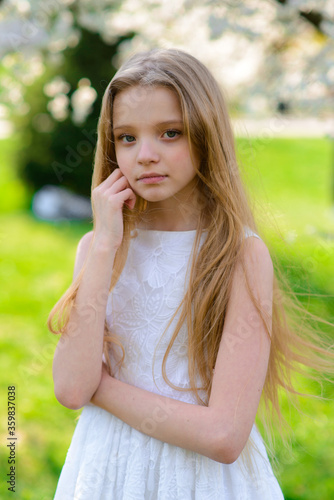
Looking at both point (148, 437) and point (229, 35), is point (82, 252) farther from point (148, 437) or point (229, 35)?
point (229, 35)

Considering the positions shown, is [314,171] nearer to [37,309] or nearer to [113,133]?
[37,309]

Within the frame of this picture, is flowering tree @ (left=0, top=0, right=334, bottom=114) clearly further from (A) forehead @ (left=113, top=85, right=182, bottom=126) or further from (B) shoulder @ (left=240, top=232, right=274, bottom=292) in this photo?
(B) shoulder @ (left=240, top=232, right=274, bottom=292)

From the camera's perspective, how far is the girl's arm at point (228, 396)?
4.02ft

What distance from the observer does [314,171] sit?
1159 cm

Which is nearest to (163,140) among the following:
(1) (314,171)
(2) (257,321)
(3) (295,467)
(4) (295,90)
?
(2) (257,321)

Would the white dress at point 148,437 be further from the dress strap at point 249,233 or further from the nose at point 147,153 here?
the nose at point 147,153

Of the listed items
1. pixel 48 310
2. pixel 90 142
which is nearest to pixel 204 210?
pixel 48 310

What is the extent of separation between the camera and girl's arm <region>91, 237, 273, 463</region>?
1.23 meters

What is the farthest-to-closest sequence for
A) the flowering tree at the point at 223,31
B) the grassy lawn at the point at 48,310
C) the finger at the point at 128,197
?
the flowering tree at the point at 223,31 → the grassy lawn at the point at 48,310 → the finger at the point at 128,197

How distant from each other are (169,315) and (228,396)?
294 millimetres

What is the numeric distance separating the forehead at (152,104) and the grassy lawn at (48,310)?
334 mm

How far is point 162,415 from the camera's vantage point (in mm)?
1272

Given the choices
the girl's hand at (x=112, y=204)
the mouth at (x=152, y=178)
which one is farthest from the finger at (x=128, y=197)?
the mouth at (x=152, y=178)

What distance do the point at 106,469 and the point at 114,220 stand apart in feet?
2.24
